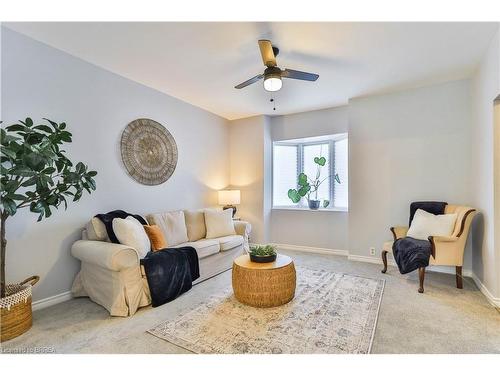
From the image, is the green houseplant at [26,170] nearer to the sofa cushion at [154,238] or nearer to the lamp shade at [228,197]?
the sofa cushion at [154,238]

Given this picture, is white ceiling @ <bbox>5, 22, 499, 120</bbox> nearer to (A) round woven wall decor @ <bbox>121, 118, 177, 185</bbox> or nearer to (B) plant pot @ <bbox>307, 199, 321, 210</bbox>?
(A) round woven wall decor @ <bbox>121, 118, 177, 185</bbox>

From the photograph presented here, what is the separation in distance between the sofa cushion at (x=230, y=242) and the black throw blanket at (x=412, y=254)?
2.09 m

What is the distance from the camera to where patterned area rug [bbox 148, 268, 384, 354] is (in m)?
1.87

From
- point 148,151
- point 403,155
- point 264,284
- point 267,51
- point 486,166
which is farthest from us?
point 403,155

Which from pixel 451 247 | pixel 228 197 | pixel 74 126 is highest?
pixel 74 126

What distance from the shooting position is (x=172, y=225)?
3.52 m

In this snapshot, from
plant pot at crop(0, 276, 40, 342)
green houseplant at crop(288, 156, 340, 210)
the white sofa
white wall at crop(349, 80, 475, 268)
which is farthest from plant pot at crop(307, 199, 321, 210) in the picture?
plant pot at crop(0, 276, 40, 342)

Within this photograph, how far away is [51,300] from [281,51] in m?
3.45

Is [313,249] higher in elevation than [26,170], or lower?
lower

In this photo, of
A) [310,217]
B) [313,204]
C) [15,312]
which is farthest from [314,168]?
[15,312]

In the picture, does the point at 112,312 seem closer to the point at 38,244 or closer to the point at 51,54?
the point at 38,244

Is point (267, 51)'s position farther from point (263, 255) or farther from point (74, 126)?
point (74, 126)

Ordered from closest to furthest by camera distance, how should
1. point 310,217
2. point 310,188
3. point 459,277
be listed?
point 459,277 → point 310,217 → point 310,188

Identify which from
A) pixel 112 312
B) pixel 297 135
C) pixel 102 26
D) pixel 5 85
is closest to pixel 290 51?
pixel 102 26
